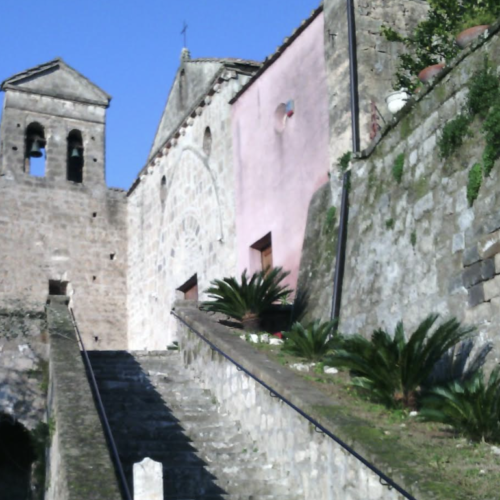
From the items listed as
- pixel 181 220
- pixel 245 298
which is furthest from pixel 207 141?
pixel 245 298

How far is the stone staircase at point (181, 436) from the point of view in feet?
30.3

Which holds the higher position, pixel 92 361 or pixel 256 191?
pixel 256 191

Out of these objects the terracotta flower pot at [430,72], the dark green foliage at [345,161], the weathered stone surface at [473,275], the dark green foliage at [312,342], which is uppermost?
the terracotta flower pot at [430,72]

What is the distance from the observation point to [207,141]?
66.4 ft

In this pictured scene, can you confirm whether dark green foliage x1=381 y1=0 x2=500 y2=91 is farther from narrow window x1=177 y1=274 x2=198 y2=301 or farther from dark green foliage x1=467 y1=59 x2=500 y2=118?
narrow window x1=177 y1=274 x2=198 y2=301

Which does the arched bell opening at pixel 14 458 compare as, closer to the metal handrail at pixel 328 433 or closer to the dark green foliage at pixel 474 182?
the metal handrail at pixel 328 433

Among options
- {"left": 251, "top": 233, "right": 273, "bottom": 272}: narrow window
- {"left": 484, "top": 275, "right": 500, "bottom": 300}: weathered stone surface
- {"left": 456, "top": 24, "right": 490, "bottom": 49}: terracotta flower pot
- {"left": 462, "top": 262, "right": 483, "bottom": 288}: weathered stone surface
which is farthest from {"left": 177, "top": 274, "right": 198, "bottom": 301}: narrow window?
{"left": 484, "top": 275, "right": 500, "bottom": 300}: weathered stone surface

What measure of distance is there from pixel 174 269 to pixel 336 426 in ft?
44.5

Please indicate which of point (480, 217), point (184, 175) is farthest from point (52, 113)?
point (480, 217)

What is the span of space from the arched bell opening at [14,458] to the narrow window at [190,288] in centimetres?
880

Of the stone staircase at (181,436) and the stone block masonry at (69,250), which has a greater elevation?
the stone block masonry at (69,250)

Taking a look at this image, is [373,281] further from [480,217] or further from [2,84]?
[2,84]

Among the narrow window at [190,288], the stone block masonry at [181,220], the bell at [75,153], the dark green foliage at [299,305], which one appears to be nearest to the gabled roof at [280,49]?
the stone block masonry at [181,220]

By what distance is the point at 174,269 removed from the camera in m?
21.6
